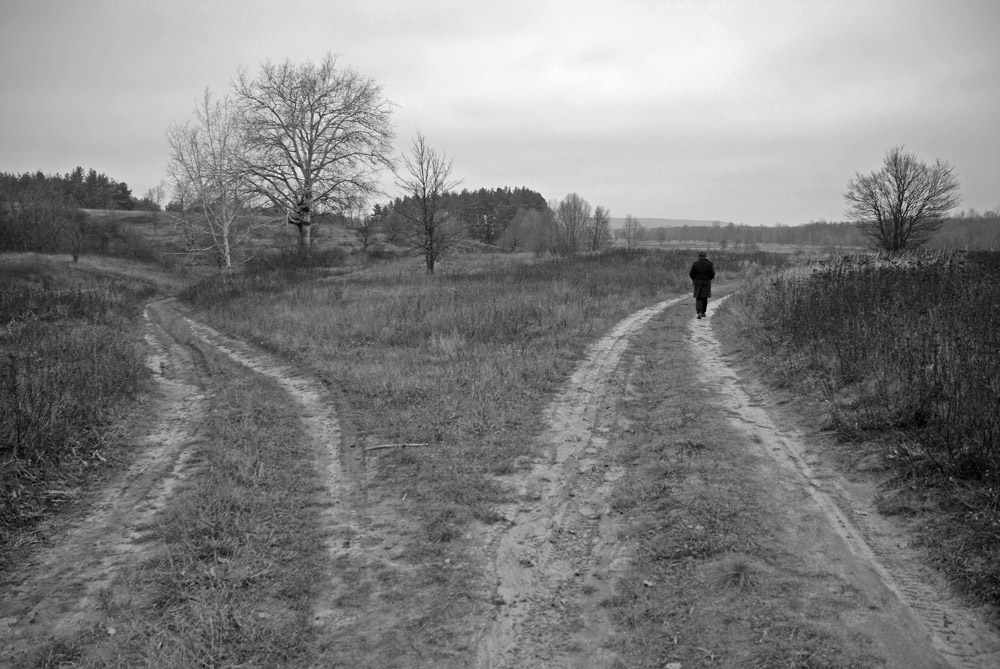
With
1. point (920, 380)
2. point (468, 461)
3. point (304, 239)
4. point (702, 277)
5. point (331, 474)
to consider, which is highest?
point (304, 239)

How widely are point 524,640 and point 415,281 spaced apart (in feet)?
70.1

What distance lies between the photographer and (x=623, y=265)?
29.3m

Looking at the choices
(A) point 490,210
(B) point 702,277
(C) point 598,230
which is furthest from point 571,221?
(B) point 702,277

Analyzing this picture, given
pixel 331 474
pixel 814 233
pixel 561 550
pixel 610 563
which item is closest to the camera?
pixel 610 563

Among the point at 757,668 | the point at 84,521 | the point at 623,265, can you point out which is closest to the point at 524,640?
the point at 757,668

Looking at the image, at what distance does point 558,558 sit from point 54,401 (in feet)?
21.7

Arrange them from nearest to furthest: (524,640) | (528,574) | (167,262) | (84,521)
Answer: (524,640)
(528,574)
(84,521)
(167,262)

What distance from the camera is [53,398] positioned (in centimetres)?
691

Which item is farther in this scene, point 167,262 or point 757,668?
point 167,262

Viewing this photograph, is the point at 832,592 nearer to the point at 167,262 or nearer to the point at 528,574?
the point at 528,574

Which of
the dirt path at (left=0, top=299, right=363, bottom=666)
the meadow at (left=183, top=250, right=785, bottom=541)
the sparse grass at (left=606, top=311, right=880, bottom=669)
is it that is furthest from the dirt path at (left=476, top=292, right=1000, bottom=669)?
Result: the dirt path at (left=0, top=299, right=363, bottom=666)

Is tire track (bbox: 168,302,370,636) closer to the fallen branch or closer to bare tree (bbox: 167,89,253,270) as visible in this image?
the fallen branch

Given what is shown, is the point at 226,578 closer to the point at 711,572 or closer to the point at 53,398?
the point at 711,572

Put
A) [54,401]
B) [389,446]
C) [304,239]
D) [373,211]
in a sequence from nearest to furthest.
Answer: [389,446] < [54,401] < [304,239] < [373,211]
